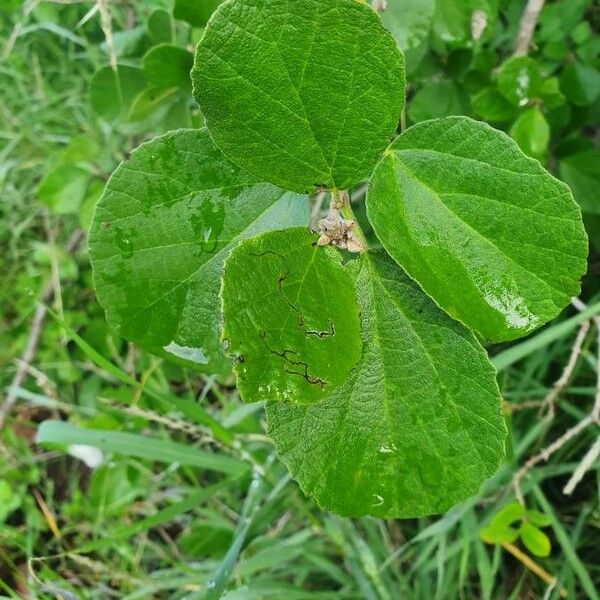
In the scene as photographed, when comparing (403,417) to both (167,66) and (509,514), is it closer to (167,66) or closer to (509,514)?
(167,66)

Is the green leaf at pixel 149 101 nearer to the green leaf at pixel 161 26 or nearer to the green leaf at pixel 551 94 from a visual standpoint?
the green leaf at pixel 161 26

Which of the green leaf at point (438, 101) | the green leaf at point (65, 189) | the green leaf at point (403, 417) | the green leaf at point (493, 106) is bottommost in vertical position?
the green leaf at point (65, 189)

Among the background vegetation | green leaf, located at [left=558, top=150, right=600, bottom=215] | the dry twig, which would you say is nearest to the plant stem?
the background vegetation

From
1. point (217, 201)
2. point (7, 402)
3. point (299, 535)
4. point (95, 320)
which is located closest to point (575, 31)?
point (217, 201)

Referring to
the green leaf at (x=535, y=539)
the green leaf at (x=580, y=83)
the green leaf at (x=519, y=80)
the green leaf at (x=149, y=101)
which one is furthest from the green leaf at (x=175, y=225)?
the green leaf at (x=535, y=539)

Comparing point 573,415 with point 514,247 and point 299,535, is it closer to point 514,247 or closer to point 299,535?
point 299,535
